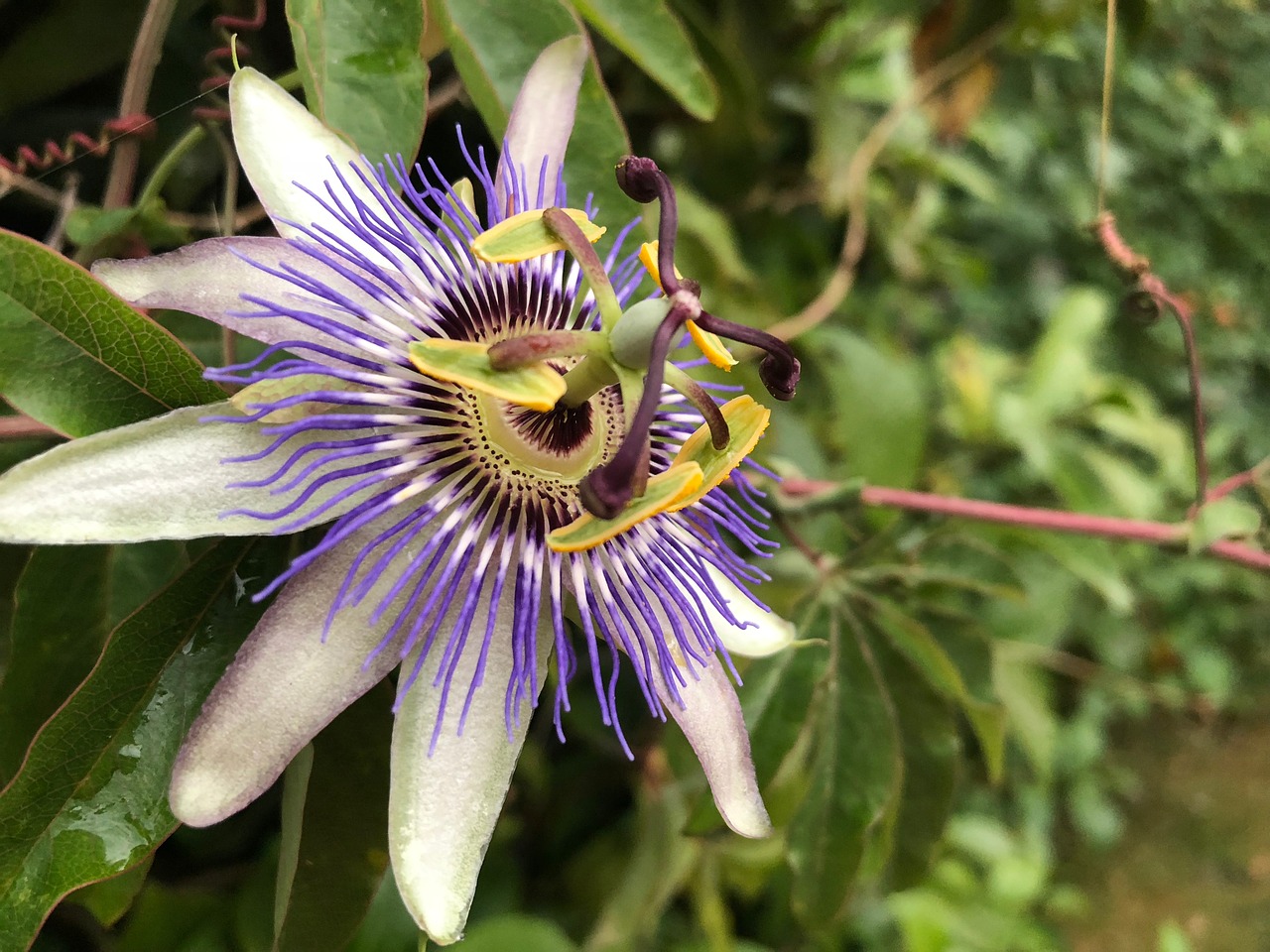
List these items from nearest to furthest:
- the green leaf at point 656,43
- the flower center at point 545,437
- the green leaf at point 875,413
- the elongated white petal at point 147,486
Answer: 1. the elongated white petal at point 147,486
2. the flower center at point 545,437
3. the green leaf at point 656,43
4. the green leaf at point 875,413

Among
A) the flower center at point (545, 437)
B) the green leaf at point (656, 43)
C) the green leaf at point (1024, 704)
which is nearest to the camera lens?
the flower center at point (545, 437)

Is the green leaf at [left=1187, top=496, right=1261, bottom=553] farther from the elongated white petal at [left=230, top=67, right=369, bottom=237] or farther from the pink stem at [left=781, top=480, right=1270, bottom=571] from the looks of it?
the elongated white petal at [left=230, top=67, right=369, bottom=237]

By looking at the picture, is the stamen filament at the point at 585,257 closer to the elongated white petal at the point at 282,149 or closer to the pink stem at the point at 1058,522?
the elongated white petal at the point at 282,149

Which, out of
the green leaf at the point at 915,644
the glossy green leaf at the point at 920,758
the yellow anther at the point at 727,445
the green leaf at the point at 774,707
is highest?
the yellow anther at the point at 727,445

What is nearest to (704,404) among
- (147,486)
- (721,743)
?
(721,743)

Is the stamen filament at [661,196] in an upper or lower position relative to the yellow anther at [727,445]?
upper

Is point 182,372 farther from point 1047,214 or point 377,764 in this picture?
point 1047,214

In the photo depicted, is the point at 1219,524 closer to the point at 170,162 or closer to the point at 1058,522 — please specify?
the point at 1058,522


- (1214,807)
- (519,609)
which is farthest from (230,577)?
(1214,807)

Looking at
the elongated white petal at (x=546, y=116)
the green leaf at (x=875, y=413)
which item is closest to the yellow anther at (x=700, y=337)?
the elongated white petal at (x=546, y=116)
